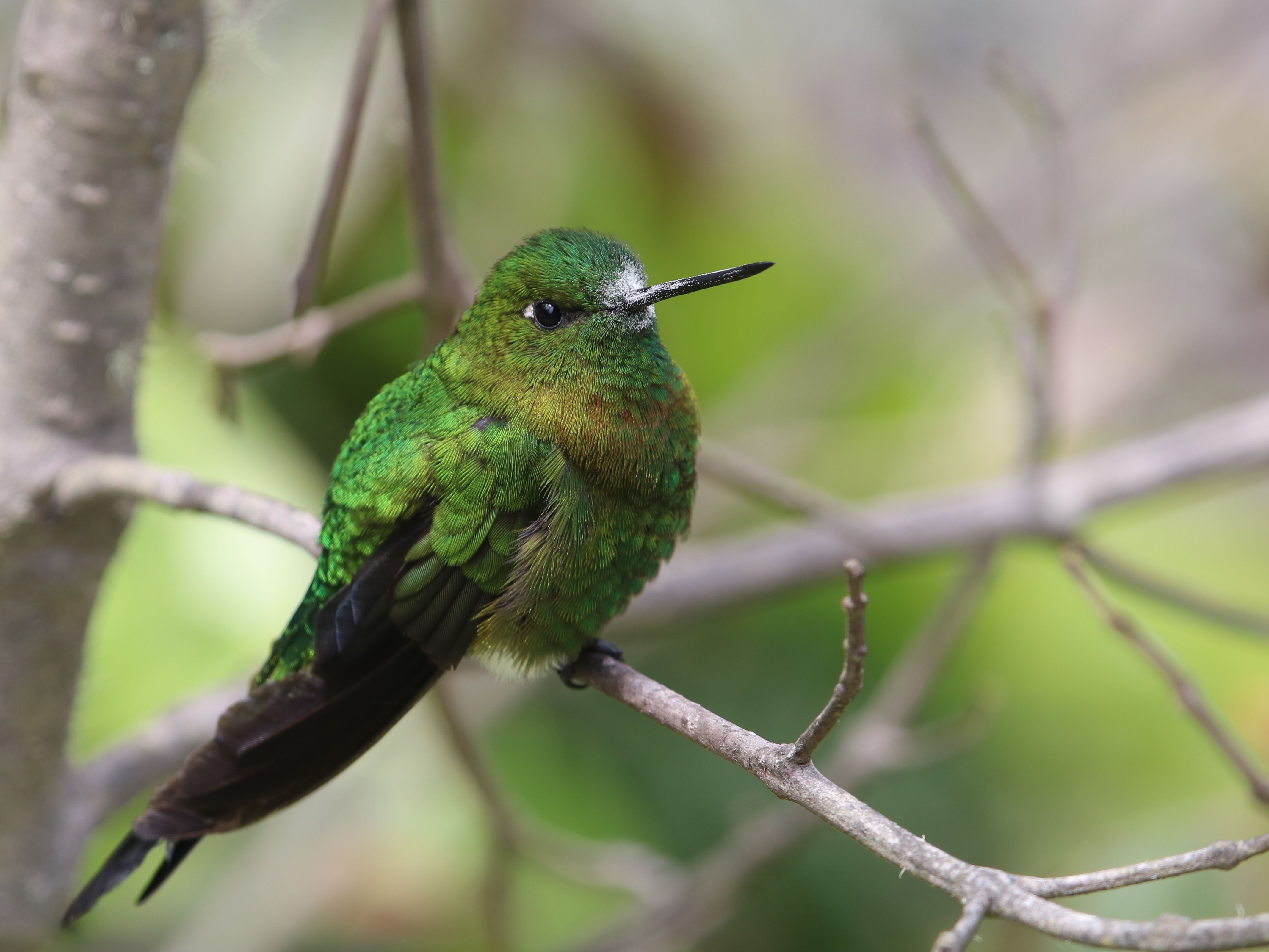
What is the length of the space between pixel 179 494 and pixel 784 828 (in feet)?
4.07

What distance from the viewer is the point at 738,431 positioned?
128 inches

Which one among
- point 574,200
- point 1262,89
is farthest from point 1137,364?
point 574,200

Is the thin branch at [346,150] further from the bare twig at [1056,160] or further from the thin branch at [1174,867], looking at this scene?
the thin branch at [1174,867]

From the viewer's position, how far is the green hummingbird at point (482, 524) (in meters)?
1.26

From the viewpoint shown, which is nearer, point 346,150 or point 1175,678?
point 1175,678

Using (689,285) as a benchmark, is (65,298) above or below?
below

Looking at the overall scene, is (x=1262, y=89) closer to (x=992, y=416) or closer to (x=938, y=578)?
(x=992, y=416)

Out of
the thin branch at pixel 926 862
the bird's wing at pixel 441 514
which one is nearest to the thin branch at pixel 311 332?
the bird's wing at pixel 441 514

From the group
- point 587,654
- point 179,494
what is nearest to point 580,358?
point 587,654

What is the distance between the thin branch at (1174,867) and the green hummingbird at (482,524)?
2.19 ft

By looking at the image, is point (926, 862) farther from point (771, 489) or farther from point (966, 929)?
point (771, 489)

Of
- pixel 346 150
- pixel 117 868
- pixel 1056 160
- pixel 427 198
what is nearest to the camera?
pixel 117 868

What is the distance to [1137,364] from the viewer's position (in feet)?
12.0

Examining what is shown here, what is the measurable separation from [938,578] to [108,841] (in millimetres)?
2042
